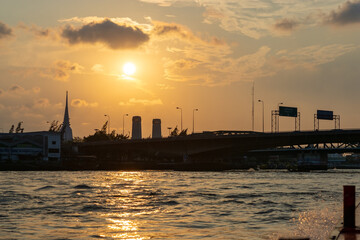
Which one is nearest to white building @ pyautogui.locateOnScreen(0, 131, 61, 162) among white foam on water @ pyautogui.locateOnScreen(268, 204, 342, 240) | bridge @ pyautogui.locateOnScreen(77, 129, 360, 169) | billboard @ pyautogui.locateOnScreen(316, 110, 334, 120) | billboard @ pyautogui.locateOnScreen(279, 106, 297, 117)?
bridge @ pyautogui.locateOnScreen(77, 129, 360, 169)

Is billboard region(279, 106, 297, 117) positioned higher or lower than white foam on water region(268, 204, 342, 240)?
higher

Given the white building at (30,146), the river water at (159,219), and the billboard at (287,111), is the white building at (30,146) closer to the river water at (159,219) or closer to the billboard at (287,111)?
the billboard at (287,111)

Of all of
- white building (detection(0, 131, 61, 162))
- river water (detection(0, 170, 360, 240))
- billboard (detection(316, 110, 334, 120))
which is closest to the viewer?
river water (detection(0, 170, 360, 240))

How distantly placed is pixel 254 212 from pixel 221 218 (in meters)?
4.49

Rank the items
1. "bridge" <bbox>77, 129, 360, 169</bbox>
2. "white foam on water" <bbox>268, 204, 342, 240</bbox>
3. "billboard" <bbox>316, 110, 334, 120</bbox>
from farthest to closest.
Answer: "billboard" <bbox>316, 110, 334, 120</bbox>
"bridge" <bbox>77, 129, 360, 169</bbox>
"white foam on water" <bbox>268, 204, 342, 240</bbox>

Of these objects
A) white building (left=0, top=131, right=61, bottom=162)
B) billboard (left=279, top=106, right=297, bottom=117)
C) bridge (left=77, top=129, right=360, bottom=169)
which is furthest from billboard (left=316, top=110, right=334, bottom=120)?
white building (left=0, top=131, right=61, bottom=162)

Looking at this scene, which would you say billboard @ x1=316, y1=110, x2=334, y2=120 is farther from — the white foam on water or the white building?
the white foam on water

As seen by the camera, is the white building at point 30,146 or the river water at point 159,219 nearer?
the river water at point 159,219

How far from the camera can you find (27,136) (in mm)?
194000

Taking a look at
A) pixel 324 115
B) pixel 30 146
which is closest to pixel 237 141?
pixel 324 115

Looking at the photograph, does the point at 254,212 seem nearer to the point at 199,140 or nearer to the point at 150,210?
the point at 150,210

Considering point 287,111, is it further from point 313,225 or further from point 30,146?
point 313,225

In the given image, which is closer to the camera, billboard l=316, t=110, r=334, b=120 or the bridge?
the bridge

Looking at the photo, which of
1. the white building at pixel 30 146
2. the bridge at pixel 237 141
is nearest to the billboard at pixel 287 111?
the bridge at pixel 237 141
